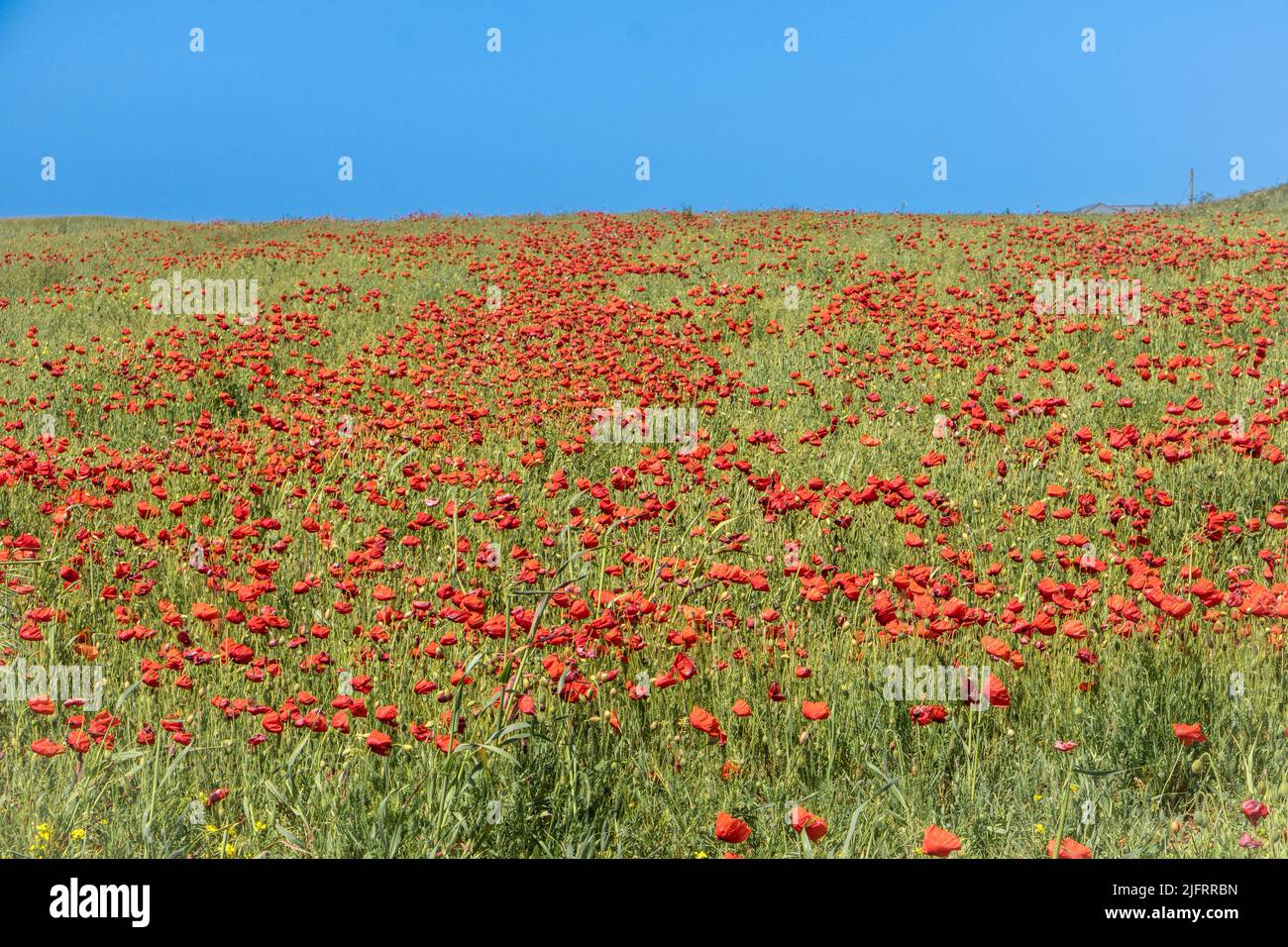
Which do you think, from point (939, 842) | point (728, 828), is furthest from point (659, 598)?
point (939, 842)

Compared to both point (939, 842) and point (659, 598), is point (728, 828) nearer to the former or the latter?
point (939, 842)

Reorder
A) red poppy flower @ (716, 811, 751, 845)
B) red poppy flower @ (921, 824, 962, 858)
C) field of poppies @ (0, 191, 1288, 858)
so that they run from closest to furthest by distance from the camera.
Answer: red poppy flower @ (921, 824, 962, 858)
red poppy flower @ (716, 811, 751, 845)
field of poppies @ (0, 191, 1288, 858)

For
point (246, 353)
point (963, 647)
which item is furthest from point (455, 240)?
point (963, 647)

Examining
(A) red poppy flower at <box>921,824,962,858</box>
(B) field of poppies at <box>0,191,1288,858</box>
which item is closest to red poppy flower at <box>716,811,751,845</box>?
(B) field of poppies at <box>0,191,1288,858</box>

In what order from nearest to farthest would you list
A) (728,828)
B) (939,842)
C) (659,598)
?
(939,842) < (728,828) < (659,598)

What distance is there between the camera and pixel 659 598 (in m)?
4.43

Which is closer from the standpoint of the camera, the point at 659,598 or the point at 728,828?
the point at 728,828

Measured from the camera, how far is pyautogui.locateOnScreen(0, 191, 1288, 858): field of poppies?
9.34 feet

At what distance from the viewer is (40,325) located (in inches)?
522

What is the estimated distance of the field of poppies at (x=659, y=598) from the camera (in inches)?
112

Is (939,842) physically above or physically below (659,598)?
below

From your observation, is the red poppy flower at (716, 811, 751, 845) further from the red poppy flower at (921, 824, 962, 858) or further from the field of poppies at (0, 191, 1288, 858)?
the red poppy flower at (921, 824, 962, 858)

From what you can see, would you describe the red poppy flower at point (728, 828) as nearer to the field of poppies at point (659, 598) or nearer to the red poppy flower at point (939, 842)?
the field of poppies at point (659, 598)

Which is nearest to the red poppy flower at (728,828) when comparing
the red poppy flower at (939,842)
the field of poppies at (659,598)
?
the field of poppies at (659,598)
